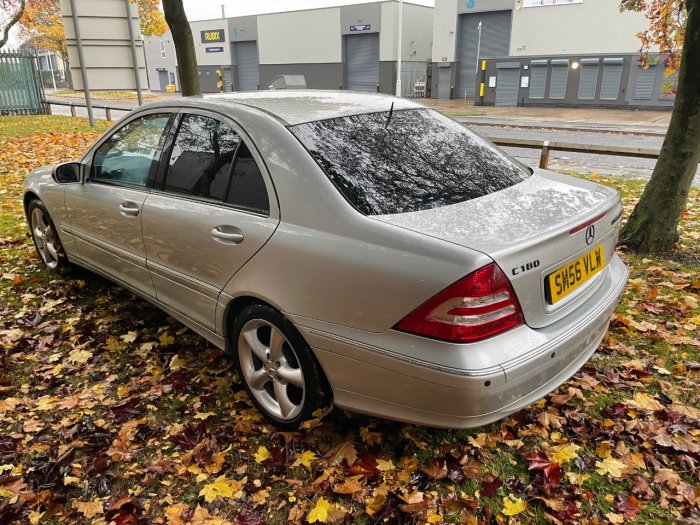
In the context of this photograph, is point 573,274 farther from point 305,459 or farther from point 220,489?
point 220,489

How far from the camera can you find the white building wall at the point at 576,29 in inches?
1046

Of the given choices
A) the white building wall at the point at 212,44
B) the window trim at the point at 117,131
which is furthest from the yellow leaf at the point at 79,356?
the white building wall at the point at 212,44

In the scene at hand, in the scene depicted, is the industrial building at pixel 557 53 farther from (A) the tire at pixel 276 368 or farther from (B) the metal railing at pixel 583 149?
(A) the tire at pixel 276 368

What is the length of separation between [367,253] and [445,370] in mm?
568

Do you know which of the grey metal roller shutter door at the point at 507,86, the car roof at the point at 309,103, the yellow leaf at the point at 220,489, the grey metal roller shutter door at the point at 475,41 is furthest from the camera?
the grey metal roller shutter door at the point at 475,41

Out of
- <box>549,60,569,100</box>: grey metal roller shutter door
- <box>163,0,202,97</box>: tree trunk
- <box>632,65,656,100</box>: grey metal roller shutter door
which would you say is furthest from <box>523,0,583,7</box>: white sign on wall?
<box>163,0,202,97</box>: tree trunk

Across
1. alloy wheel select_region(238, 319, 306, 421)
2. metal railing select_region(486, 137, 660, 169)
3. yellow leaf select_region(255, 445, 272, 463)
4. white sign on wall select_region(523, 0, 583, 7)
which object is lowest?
yellow leaf select_region(255, 445, 272, 463)

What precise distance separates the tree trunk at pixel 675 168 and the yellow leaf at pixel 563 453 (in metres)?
3.21

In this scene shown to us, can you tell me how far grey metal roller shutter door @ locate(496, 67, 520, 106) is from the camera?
2975 centimetres

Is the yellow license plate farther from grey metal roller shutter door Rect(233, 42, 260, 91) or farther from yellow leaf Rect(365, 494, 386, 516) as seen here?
grey metal roller shutter door Rect(233, 42, 260, 91)

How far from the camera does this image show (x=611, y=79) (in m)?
27.3

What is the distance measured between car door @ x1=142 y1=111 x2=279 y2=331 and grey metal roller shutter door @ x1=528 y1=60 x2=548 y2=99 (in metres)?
29.4

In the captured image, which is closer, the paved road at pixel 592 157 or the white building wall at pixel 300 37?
the paved road at pixel 592 157

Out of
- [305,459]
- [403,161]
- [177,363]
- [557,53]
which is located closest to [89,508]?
[305,459]
